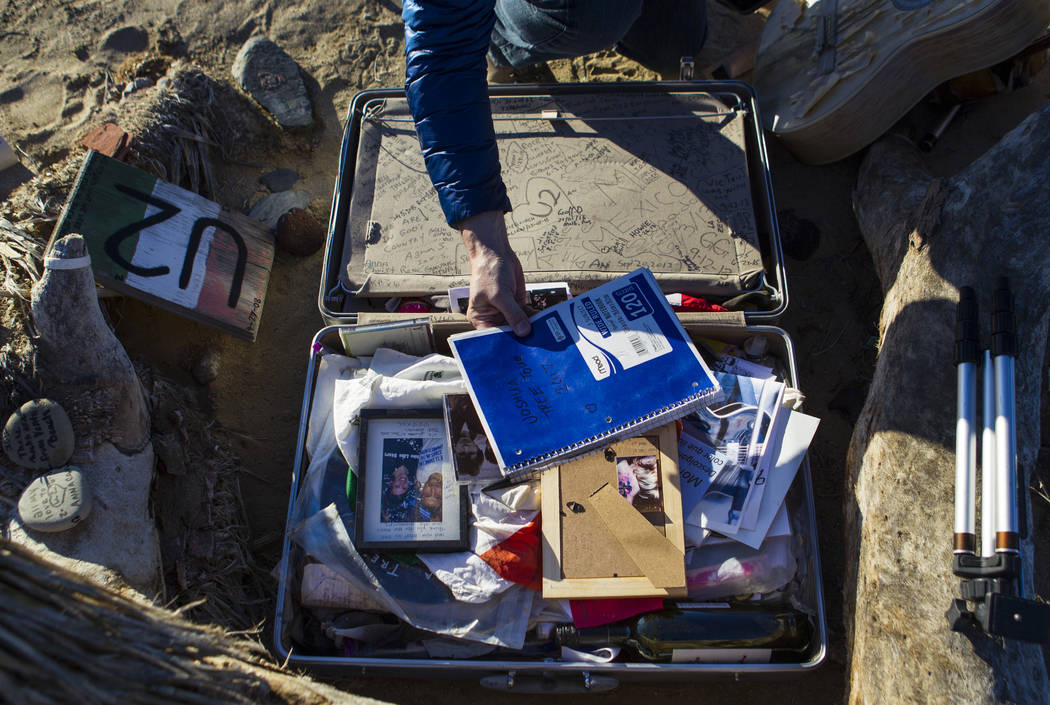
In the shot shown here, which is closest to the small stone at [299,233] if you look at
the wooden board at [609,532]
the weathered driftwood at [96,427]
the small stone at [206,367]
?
the small stone at [206,367]

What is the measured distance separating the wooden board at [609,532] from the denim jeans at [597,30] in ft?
5.11

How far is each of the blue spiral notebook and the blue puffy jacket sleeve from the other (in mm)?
408

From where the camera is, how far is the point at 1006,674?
170cm

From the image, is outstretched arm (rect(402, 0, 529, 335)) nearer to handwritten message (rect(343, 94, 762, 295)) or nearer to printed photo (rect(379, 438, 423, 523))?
handwritten message (rect(343, 94, 762, 295))

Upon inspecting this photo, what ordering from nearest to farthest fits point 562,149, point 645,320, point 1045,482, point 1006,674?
point 1006,674
point 645,320
point 1045,482
point 562,149

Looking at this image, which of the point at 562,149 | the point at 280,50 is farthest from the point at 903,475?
the point at 280,50

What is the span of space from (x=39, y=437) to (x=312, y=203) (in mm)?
1444

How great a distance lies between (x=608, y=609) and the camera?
193cm

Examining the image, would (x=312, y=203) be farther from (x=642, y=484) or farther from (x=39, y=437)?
(x=642, y=484)

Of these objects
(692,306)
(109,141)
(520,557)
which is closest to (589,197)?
(692,306)

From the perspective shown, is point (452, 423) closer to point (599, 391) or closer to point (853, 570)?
point (599, 391)

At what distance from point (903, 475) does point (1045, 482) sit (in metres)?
0.84

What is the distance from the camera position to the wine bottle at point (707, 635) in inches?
74.4

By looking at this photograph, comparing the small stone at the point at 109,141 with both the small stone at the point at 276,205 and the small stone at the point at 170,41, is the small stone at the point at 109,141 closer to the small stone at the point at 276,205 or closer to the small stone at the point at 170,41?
the small stone at the point at 276,205
